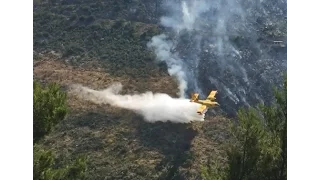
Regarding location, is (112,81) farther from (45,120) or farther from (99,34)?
(45,120)

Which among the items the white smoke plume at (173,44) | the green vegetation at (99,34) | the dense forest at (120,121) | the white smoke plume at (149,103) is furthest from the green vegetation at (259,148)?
the green vegetation at (99,34)

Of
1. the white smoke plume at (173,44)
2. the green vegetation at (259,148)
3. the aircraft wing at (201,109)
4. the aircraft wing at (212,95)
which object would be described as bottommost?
the green vegetation at (259,148)

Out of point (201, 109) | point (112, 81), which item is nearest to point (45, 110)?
point (201, 109)

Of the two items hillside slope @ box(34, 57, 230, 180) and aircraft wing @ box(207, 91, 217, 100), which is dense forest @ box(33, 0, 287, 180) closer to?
hillside slope @ box(34, 57, 230, 180)

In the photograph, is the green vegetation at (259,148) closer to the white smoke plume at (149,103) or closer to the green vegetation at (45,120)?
the green vegetation at (45,120)
